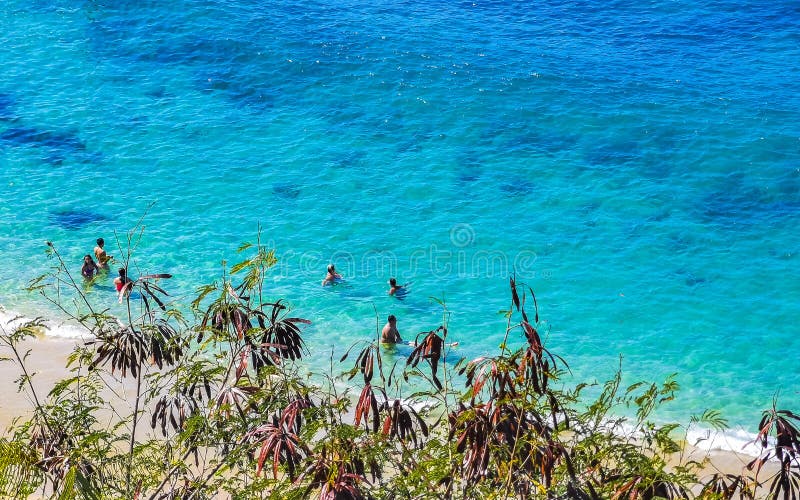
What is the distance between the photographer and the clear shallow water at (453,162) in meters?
19.4

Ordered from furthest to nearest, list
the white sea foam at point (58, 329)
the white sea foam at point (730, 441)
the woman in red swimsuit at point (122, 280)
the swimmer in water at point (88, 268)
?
1. the swimmer in water at point (88, 268)
2. the white sea foam at point (58, 329)
3. the white sea foam at point (730, 441)
4. the woman in red swimsuit at point (122, 280)

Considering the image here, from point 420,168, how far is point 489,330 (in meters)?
7.57

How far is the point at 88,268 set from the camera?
1986 centimetres

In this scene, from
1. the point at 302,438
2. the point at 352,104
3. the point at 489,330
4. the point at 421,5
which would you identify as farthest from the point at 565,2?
the point at 302,438

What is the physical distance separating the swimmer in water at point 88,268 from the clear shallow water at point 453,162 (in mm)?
954

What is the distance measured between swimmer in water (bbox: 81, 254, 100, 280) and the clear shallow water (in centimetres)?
95

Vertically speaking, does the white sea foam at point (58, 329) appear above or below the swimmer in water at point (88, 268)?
below

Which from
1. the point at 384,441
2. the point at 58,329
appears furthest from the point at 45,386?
the point at 384,441

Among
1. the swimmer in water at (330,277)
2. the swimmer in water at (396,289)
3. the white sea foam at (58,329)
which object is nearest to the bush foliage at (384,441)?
the white sea foam at (58,329)

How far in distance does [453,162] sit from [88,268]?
33.5 ft

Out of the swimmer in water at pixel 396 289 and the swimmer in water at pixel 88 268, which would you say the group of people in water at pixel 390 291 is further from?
the swimmer in water at pixel 88 268

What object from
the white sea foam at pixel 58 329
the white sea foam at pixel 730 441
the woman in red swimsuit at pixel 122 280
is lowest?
the white sea foam at pixel 730 441

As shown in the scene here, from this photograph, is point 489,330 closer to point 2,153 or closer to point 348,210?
point 348,210

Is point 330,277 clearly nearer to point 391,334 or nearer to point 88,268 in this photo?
point 391,334
